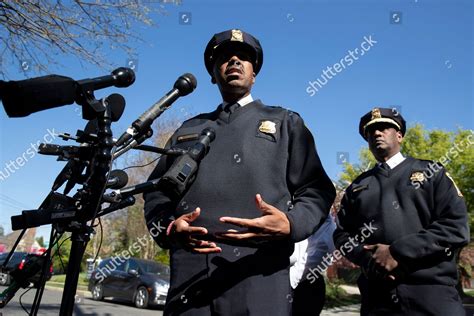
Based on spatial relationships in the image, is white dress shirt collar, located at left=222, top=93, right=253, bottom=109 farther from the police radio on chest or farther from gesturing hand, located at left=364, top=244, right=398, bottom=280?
gesturing hand, located at left=364, top=244, right=398, bottom=280

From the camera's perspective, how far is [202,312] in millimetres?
1815

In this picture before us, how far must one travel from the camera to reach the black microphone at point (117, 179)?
1698 mm

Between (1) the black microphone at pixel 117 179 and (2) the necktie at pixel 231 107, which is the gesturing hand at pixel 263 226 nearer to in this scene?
(1) the black microphone at pixel 117 179

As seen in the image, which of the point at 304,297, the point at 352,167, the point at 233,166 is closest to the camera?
the point at 233,166

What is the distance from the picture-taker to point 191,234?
5.82 feet

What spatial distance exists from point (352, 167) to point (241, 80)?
26686mm

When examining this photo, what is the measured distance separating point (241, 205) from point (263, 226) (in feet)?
0.93

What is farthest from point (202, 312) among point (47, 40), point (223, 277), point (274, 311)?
point (47, 40)

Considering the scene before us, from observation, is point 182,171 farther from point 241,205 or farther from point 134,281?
point 134,281

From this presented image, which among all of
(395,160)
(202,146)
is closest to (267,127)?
(202,146)

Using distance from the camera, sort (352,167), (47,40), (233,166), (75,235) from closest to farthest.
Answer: (75,235) → (233,166) → (47,40) → (352,167)

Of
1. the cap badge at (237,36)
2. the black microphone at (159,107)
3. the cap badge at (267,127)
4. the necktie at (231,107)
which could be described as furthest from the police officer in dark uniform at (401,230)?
the black microphone at (159,107)

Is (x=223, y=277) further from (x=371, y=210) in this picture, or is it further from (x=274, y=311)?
(x=371, y=210)

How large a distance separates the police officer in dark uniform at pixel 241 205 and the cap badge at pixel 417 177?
118 centimetres
